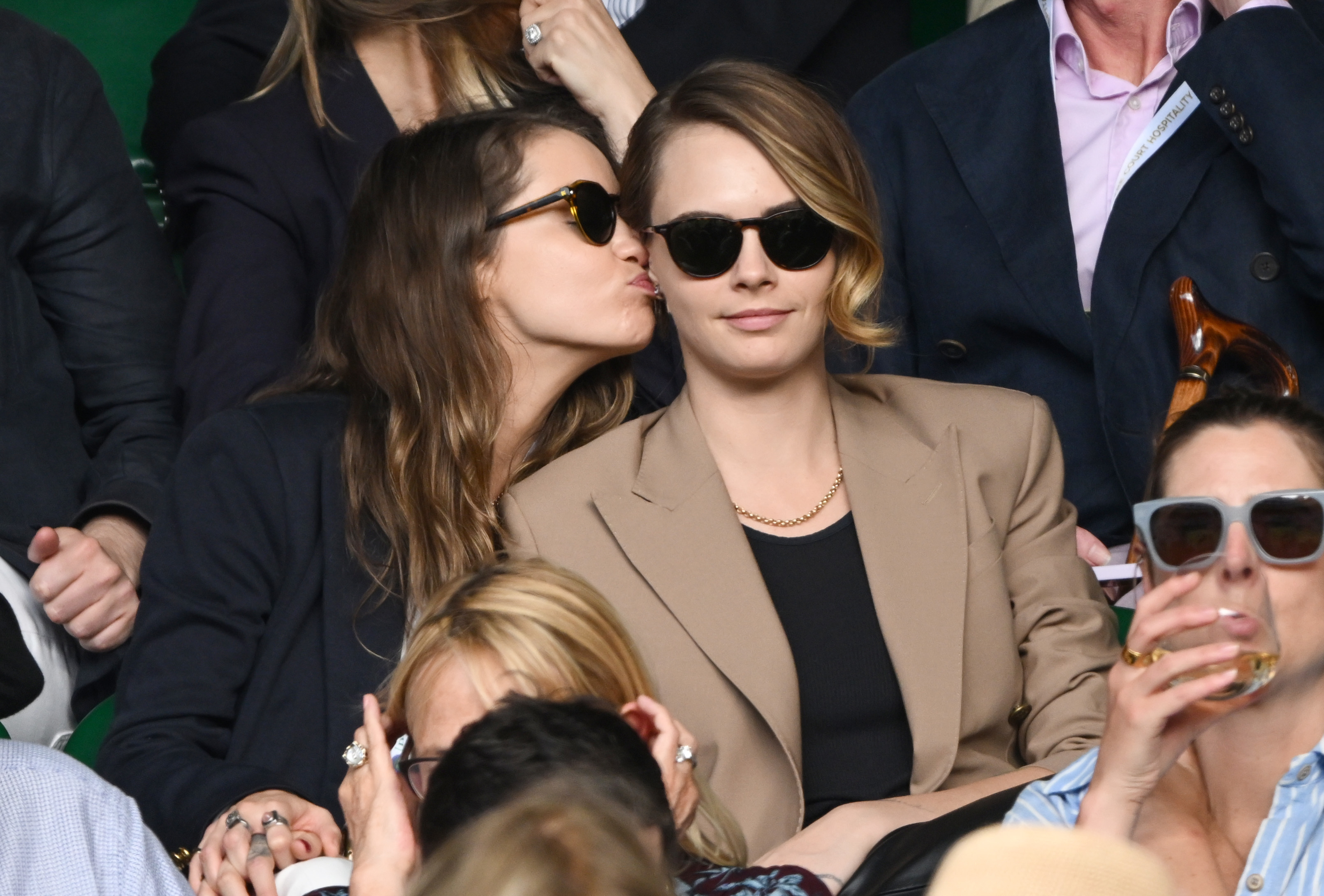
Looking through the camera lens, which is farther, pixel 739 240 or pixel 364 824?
pixel 739 240

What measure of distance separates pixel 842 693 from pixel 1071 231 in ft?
3.22

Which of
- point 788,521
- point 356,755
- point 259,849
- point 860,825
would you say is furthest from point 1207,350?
point 259,849

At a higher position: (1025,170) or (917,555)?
(1025,170)

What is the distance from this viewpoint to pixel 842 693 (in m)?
2.17

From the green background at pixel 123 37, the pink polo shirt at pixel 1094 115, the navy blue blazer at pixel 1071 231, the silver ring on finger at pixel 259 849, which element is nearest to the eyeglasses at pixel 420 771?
the silver ring on finger at pixel 259 849

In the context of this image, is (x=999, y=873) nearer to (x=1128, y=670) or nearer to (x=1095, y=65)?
(x=1128, y=670)

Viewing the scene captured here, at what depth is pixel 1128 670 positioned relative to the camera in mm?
1545

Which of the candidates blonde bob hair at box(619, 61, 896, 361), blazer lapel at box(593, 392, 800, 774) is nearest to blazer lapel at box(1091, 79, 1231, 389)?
blonde bob hair at box(619, 61, 896, 361)

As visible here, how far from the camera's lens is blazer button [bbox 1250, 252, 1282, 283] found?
256 centimetres

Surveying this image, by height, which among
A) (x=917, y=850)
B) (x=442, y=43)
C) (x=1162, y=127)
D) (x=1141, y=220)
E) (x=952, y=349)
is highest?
(x=442, y=43)

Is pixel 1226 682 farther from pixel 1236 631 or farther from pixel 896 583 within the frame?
pixel 896 583

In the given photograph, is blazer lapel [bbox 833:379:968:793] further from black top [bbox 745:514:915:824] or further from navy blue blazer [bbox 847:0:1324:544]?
navy blue blazer [bbox 847:0:1324:544]

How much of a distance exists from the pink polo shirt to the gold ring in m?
1.30

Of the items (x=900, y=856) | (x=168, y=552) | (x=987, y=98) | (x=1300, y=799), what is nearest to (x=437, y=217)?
(x=168, y=552)
